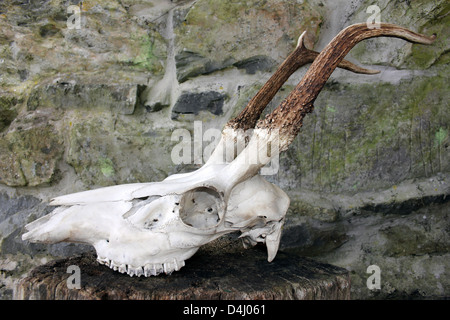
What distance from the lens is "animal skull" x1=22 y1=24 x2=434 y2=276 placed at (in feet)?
2.64

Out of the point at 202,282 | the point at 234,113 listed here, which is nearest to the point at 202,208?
the point at 202,282

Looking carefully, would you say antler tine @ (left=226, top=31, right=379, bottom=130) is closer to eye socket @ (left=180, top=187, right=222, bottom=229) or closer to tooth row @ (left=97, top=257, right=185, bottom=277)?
eye socket @ (left=180, top=187, right=222, bottom=229)

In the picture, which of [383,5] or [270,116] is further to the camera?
[383,5]

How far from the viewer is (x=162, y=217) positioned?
828 mm

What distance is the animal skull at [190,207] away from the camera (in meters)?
0.81

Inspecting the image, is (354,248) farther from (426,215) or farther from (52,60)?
(52,60)

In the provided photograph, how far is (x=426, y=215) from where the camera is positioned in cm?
127

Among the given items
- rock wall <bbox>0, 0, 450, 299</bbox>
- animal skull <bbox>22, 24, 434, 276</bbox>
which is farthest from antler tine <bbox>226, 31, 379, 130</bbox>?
rock wall <bbox>0, 0, 450, 299</bbox>

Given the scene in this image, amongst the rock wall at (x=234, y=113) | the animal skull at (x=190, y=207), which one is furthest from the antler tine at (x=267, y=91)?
the rock wall at (x=234, y=113)

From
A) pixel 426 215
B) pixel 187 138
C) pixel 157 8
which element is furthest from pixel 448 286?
pixel 157 8

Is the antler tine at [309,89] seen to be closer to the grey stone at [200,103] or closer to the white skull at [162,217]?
the white skull at [162,217]

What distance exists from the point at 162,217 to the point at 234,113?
0.60 meters

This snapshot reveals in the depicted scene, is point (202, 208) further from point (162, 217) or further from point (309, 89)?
point (309, 89)

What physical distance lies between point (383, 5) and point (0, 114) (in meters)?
1.36
